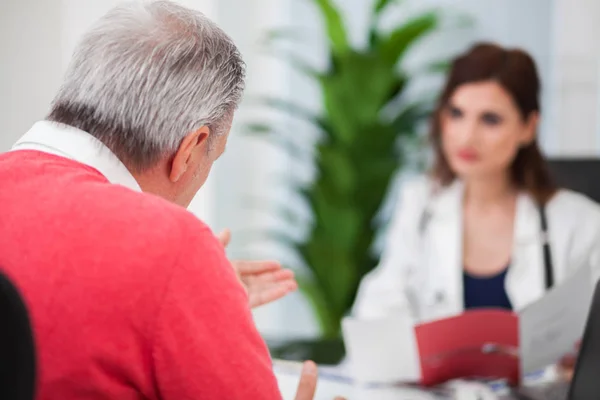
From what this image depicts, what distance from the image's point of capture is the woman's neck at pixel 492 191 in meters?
2.38

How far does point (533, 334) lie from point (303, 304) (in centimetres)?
243

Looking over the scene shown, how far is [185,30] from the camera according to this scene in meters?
1.01

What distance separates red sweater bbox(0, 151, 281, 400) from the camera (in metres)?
0.85

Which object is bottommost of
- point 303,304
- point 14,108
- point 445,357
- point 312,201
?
point 303,304

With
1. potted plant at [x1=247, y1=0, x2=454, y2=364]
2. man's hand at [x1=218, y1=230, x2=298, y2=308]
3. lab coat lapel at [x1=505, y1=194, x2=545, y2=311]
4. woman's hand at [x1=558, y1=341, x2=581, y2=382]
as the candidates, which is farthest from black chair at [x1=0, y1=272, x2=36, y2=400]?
potted plant at [x1=247, y1=0, x2=454, y2=364]

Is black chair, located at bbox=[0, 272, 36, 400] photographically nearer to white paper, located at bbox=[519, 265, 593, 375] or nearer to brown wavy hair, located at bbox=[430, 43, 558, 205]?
white paper, located at bbox=[519, 265, 593, 375]

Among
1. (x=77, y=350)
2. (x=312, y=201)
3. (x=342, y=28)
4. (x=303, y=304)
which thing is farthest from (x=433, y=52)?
(x=77, y=350)

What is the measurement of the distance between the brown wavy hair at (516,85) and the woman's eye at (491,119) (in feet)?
0.23

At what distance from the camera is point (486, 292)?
2234 mm

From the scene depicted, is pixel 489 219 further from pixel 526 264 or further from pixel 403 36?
pixel 403 36

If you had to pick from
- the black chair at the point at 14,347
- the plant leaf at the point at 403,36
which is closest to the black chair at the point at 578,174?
the plant leaf at the point at 403,36

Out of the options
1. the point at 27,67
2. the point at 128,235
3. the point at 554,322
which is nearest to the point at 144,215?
the point at 128,235

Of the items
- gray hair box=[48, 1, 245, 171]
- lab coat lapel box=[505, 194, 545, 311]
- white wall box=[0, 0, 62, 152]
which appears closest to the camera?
gray hair box=[48, 1, 245, 171]

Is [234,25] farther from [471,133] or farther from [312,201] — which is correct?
[471,133]
